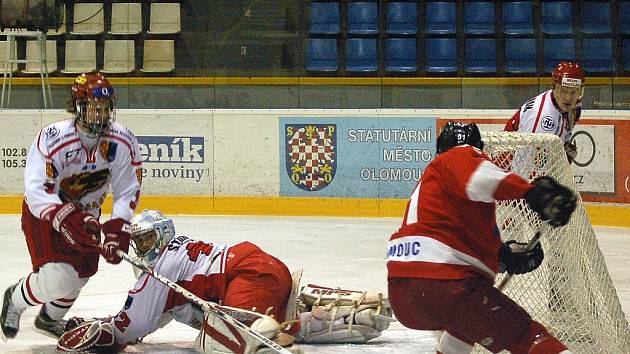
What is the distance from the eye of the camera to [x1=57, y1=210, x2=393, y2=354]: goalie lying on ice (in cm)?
492

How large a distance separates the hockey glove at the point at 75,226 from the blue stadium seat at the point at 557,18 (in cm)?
660

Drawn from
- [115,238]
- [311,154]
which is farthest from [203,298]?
[311,154]

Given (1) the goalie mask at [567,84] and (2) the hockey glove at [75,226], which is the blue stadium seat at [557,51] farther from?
(2) the hockey glove at [75,226]

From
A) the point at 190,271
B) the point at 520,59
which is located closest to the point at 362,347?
the point at 190,271

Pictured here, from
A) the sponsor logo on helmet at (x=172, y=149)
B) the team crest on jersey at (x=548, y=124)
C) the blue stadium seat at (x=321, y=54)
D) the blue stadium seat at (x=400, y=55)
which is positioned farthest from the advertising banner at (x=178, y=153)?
the team crest on jersey at (x=548, y=124)

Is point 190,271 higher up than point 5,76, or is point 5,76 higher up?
point 5,76

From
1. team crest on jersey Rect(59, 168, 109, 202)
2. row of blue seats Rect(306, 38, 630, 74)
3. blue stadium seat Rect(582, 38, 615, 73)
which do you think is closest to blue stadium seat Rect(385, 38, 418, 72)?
row of blue seats Rect(306, 38, 630, 74)

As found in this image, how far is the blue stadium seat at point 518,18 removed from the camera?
10.8m

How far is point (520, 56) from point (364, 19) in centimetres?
161

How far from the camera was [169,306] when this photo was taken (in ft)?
16.4

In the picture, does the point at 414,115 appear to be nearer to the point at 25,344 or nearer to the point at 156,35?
the point at 156,35

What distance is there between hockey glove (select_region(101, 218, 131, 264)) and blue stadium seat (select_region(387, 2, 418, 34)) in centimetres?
679

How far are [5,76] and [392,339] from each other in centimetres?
679

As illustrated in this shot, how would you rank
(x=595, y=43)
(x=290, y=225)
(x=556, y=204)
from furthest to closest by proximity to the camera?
(x=595, y=43) → (x=290, y=225) → (x=556, y=204)
